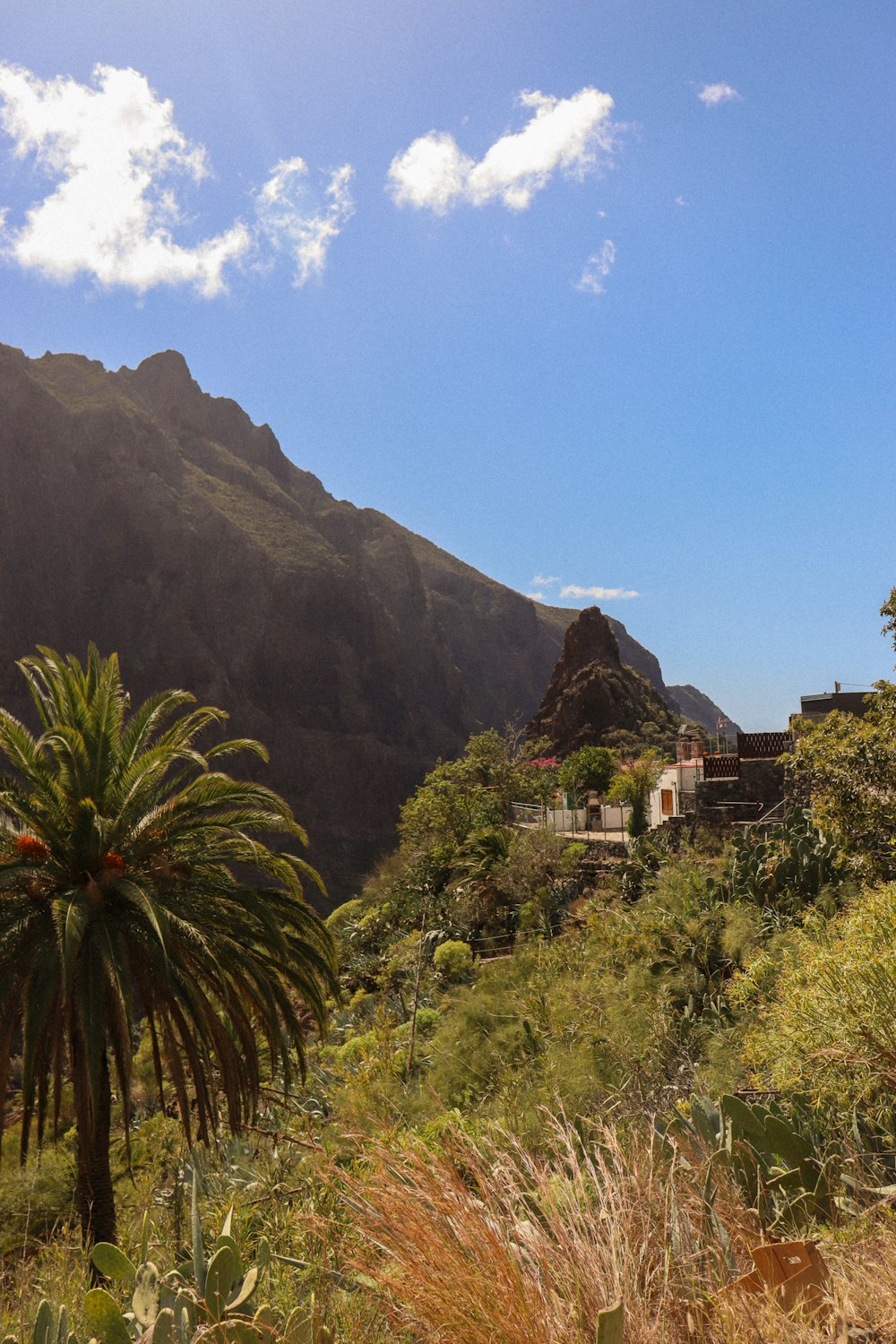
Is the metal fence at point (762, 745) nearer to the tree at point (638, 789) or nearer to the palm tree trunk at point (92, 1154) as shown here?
the tree at point (638, 789)

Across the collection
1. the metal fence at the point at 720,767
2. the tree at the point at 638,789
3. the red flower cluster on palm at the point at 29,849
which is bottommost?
the red flower cluster on palm at the point at 29,849

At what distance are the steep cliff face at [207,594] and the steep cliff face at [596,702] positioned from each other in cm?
1547

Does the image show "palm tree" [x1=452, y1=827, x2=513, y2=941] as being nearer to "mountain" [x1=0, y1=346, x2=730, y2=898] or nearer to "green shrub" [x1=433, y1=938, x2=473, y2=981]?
"green shrub" [x1=433, y1=938, x2=473, y2=981]

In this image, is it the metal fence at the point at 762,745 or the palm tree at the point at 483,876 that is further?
the metal fence at the point at 762,745

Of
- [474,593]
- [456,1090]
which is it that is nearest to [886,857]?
[456,1090]

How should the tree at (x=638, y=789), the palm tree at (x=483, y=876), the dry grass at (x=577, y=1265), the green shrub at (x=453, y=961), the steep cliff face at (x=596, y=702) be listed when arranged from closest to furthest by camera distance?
1. the dry grass at (x=577, y=1265)
2. the green shrub at (x=453, y=961)
3. the palm tree at (x=483, y=876)
4. the tree at (x=638, y=789)
5. the steep cliff face at (x=596, y=702)

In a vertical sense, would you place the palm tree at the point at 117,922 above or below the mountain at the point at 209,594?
below

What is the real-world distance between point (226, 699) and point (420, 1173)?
67259mm

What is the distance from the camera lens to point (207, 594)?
70062mm

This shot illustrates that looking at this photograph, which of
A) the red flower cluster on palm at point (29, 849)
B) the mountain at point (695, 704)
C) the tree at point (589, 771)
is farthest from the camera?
the mountain at point (695, 704)

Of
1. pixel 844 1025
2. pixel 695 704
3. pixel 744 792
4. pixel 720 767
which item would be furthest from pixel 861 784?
pixel 695 704

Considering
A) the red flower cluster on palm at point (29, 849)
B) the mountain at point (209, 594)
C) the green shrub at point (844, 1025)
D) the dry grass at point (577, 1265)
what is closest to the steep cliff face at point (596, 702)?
the mountain at point (209, 594)

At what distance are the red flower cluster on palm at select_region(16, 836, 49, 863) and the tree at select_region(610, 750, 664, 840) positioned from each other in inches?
475

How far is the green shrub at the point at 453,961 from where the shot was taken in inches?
547
